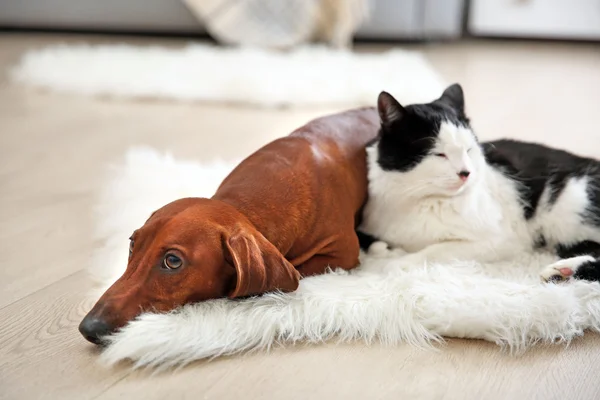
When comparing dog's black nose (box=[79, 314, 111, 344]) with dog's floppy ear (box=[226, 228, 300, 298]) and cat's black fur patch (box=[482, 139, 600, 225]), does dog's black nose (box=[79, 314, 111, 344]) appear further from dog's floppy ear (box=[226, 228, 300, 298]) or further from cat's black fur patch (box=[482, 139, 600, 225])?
cat's black fur patch (box=[482, 139, 600, 225])

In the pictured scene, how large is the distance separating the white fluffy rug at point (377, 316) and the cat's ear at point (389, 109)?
0.97 feet

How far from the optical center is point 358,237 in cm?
136

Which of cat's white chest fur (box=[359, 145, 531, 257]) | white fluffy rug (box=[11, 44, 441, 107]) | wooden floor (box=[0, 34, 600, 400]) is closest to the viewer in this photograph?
wooden floor (box=[0, 34, 600, 400])

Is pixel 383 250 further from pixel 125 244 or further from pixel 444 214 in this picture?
pixel 125 244

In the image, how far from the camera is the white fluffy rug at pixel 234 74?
2533 mm

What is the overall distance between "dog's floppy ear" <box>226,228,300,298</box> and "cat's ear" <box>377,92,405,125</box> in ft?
1.22

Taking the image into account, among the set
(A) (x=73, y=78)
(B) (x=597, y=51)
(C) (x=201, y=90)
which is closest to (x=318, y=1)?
(C) (x=201, y=90)

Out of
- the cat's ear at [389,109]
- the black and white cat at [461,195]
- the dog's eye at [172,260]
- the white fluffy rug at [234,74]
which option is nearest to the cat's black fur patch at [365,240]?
the black and white cat at [461,195]

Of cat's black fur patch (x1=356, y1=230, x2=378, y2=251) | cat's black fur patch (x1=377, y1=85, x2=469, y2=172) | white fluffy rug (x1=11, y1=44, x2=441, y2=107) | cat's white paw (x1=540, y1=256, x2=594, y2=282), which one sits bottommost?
cat's white paw (x1=540, y1=256, x2=594, y2=282)

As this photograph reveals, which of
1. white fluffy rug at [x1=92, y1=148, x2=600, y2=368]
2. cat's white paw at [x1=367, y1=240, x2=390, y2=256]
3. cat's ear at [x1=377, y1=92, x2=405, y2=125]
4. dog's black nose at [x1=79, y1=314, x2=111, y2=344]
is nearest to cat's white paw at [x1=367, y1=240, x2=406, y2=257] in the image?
cat's white paw at [x1=367, y1=240, x2=390, y2=256]

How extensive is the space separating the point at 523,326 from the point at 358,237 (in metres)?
0.42

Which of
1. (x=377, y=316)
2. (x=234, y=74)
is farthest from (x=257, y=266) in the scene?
(x=234, y=74)

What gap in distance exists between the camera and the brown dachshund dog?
101 cm

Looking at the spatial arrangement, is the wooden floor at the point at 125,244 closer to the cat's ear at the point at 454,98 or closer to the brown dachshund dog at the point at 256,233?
the brown dachshund dog at the point at 256,233
